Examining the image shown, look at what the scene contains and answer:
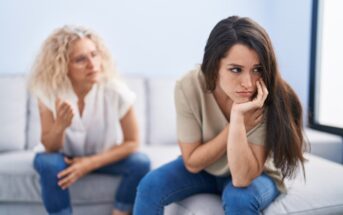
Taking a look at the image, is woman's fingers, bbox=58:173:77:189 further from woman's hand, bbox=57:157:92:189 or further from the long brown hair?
the long brown hair

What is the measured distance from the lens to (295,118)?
30.1 inches

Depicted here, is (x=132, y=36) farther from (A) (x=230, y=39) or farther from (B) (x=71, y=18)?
(A) (x=230, y=39)

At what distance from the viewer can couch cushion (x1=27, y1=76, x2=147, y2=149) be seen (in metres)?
1.41

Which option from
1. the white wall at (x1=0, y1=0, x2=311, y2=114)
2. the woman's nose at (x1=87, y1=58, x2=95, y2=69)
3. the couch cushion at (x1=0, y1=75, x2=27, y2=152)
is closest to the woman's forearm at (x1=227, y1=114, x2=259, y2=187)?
the woman's nose at (x1=87, y1=58, x2=95, y2=69)

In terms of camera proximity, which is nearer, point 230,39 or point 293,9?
point 230,39

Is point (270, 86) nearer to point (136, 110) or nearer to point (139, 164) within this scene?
point (139, 164)

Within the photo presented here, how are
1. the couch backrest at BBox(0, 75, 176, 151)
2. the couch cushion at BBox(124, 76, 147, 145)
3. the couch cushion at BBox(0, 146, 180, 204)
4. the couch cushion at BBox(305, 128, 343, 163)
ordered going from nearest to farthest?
the couch cushion at BBox(0, 146, 180, 204) < the couch cushion at BBox(305, 128, 343, 163) < the couch backrest at BBox(0, 75, 176, 151) < the couch cushion at BBox(124, 76, 147, 145)

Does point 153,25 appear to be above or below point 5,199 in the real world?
above

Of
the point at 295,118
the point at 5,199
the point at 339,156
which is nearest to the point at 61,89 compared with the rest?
the point at 5,199

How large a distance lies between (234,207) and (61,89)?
0.65 m

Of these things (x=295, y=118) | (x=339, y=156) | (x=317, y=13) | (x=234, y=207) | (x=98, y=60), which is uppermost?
(x=317, y=13)

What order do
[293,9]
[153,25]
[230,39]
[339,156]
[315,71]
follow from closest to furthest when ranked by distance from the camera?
1. [230,39]
2. [293,9]
3. [315,71]
4. [339,156]
5. [153,25]

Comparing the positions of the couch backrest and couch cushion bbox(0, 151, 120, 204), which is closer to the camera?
couch cushion bbox(0, 151, 120, 204)

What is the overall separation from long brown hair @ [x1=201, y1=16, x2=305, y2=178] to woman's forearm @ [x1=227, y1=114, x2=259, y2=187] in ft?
0.17
